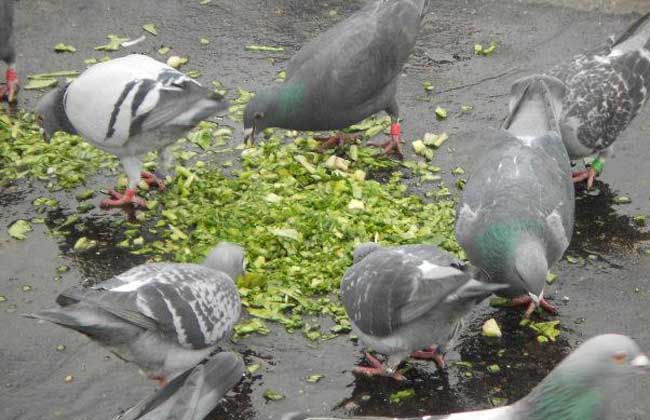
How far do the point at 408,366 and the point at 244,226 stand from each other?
182cm

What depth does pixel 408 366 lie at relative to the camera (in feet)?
19.2

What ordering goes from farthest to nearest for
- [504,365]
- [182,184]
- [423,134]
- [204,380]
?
[423,134] → [182,184] → [504,365] → [204,380]

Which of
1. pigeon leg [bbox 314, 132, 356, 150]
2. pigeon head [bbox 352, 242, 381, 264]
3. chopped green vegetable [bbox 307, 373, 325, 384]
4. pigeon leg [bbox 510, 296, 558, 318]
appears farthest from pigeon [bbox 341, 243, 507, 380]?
pigeon leg [bbox 314, 132, 356, 150]

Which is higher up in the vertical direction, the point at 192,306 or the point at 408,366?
the point at 192,306

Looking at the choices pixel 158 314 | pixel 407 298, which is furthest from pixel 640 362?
pixel 158 314

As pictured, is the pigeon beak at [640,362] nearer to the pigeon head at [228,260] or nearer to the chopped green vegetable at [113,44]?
the pigeon head at [228,260]

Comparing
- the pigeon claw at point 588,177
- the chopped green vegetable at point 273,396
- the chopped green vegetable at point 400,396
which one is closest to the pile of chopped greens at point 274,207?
the chopped green vegetable at point 273,396

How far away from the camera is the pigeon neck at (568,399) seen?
13.7ft

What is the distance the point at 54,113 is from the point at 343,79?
232cm

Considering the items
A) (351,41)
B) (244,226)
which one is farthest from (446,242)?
(351,41)

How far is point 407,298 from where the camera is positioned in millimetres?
5141

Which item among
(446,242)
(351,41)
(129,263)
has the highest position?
(351,41)

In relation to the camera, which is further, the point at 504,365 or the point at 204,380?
the point at 504,365

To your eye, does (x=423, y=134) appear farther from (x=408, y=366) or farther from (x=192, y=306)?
(x=192, y=306)
